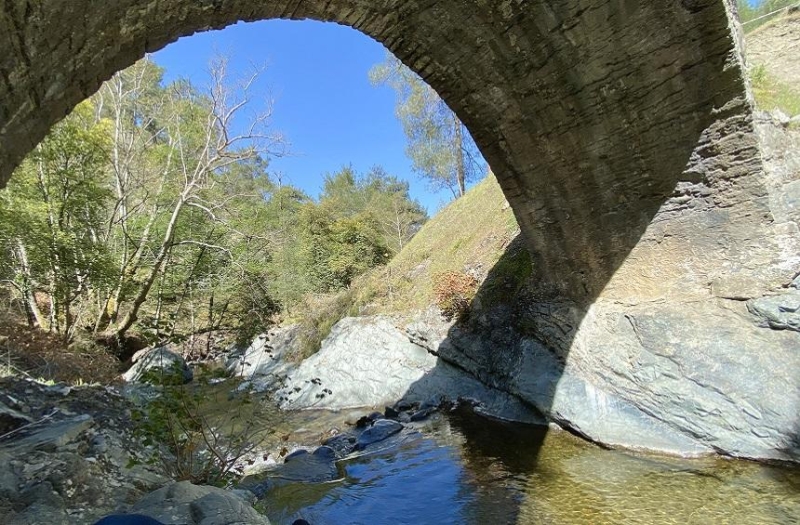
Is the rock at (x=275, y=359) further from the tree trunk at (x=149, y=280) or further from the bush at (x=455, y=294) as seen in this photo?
the bush at (x=455, y=294)

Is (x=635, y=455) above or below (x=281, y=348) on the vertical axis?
below

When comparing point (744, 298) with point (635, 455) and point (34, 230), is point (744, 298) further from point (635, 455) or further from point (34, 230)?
point (34, 230)

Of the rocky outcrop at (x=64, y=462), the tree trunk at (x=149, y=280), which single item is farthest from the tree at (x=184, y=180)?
the rocky outcrop at (x=64, y=462)

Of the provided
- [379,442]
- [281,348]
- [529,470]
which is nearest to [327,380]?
[379,442]

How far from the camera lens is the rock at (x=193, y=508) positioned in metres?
2.67

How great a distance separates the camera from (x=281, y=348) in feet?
45.5

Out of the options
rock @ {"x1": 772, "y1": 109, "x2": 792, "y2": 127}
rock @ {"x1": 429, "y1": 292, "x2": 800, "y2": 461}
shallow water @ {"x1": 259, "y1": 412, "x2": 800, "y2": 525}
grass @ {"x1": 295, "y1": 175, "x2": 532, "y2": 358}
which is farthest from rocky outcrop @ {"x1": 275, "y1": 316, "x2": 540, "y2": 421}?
rock @ {"x1": 772, "y1": 109, "x2": 792, "y2": 127}

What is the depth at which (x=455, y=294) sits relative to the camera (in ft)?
29.3

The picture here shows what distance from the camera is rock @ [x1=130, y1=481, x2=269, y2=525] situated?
2668 millimetres

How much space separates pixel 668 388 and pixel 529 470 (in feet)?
6.09

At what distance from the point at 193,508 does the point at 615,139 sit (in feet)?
16.7

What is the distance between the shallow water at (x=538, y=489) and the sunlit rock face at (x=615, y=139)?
82cm

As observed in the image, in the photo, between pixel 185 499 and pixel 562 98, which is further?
pixel 562 98

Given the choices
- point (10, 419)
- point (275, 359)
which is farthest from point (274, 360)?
point (10, 419)
